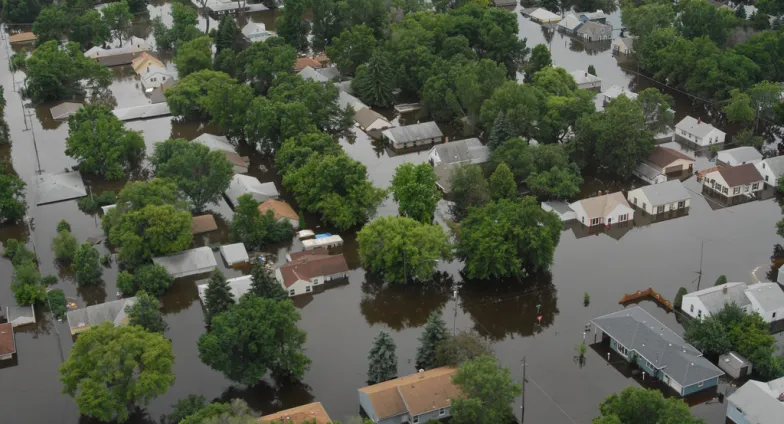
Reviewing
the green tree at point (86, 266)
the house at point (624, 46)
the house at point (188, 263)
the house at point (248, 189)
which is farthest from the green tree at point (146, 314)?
the house at point (624, 46)

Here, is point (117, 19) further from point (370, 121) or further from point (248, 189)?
point (248, 189)

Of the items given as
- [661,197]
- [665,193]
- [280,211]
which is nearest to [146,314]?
[280,211]

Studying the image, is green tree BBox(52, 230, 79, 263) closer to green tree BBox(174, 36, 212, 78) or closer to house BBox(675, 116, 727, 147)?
green tree BBox(174, 36, 212, 78)

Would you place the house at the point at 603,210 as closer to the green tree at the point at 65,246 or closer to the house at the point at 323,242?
the house at the point at 323,242

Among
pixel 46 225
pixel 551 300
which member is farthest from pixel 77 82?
pixel 551 300

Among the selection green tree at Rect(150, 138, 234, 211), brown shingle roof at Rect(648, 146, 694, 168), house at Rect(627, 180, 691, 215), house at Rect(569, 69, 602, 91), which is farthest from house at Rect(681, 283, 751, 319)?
house at Rect(569, 69, 602, 91)

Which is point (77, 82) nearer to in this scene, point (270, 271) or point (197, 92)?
point (197, 92)

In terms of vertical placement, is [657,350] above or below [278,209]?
above
